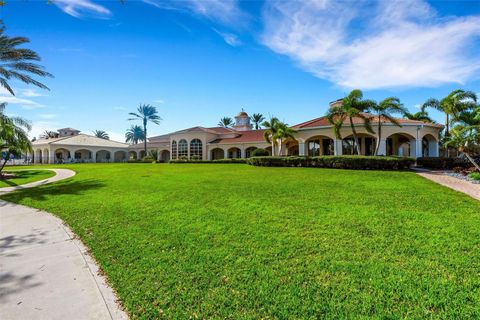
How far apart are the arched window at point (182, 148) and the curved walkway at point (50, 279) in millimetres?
40710

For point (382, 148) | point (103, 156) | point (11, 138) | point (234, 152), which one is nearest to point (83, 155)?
point (103, 156)

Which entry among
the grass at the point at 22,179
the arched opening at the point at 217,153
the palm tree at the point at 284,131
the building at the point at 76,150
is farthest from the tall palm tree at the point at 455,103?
the building at the point at 76,150

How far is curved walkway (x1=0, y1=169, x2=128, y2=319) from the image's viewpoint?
3416mm

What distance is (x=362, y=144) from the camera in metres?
29.7

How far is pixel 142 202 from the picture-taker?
923cm

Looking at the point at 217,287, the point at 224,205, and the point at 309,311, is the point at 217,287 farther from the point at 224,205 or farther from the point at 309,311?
the point at 224,205

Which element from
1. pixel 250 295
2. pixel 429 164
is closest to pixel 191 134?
pixel 429 164

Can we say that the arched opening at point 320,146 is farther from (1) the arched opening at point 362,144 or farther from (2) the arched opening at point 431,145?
(2) the arched opening at point 431,145

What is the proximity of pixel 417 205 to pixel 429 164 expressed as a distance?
1606 cm

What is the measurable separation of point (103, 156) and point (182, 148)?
26827 millimetres

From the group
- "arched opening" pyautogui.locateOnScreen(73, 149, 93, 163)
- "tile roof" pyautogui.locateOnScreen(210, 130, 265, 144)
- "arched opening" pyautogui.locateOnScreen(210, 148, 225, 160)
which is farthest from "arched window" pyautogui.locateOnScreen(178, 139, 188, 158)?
"arched opening" pyautogui.locateOnScreen(73, 149, 93, 163)

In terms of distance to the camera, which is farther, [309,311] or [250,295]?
[250,295]

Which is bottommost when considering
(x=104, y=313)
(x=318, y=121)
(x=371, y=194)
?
(x=104, y=313)

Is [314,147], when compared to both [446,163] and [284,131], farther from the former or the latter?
[446,163]
